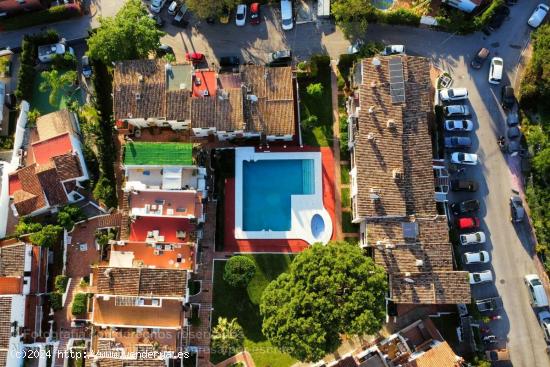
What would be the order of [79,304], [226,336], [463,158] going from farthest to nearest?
1. [463,158]
2. [79,304]
3. [226,336]

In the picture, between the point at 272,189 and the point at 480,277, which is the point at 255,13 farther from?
the point at 480,277

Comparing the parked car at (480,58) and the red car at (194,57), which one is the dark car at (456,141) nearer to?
the parked car at (480,58)

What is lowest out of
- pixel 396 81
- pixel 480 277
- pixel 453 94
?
pixel 480 277

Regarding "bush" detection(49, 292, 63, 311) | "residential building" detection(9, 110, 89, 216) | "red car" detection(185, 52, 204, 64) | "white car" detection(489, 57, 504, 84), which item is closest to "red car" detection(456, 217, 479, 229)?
"white car" detection(489, 57, 504, 84)

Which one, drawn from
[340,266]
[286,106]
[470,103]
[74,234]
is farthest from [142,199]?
[470,103]

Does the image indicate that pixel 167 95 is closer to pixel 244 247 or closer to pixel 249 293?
pixel 244 247

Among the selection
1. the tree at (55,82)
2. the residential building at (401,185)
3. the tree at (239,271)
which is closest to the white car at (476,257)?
the residential building at (401,185)

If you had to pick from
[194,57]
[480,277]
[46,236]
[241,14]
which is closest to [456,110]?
[480,277]
